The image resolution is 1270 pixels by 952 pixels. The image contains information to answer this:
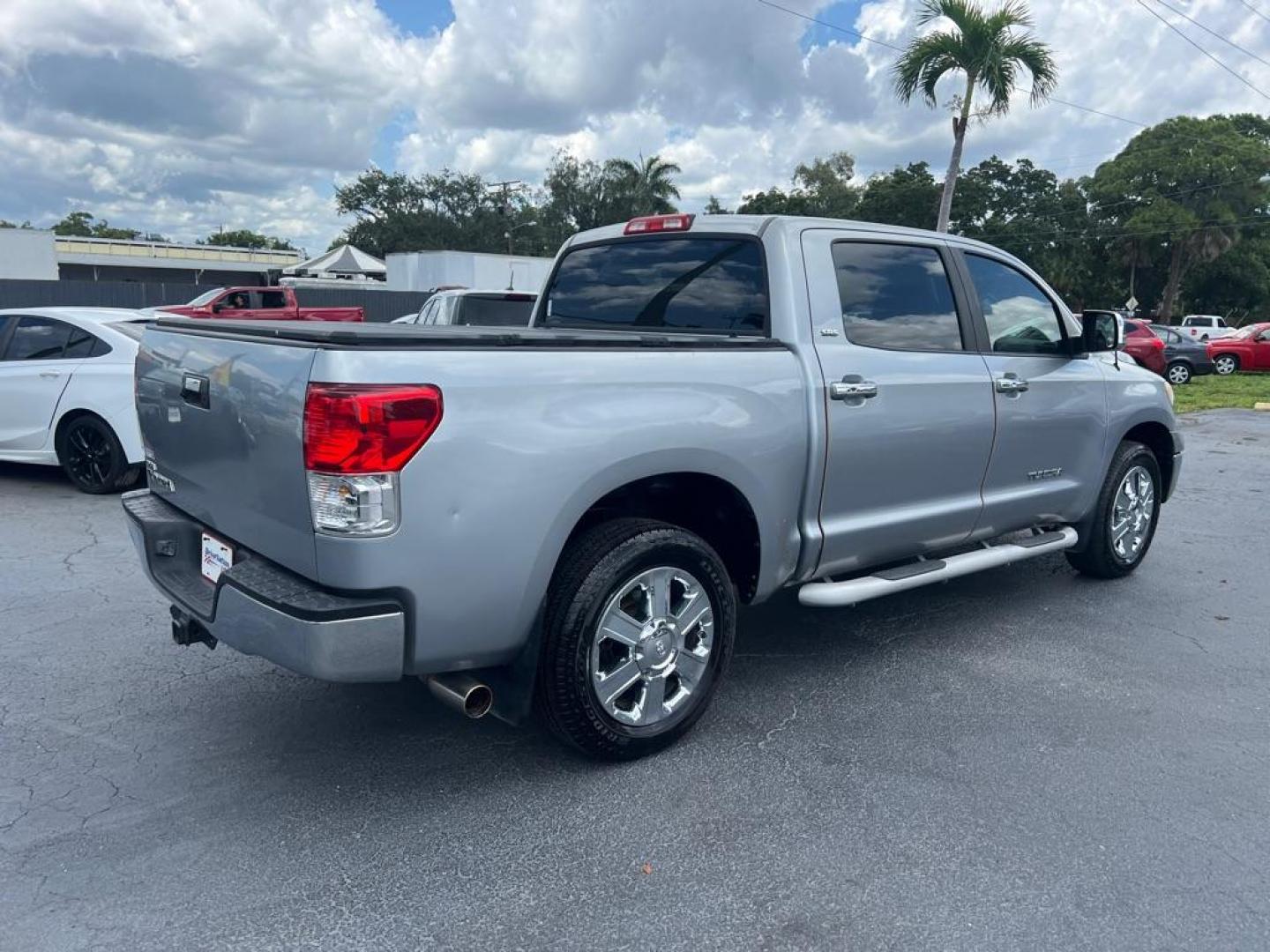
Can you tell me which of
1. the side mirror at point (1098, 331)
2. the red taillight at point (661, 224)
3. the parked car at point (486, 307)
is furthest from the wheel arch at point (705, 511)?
the parked car at point (486, 307)

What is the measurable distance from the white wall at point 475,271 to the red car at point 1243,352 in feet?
59.9

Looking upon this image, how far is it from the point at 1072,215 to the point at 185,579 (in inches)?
2172

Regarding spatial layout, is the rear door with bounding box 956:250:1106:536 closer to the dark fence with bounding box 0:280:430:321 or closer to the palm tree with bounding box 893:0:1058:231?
the palm tree with bounding box 893:0:1058:231

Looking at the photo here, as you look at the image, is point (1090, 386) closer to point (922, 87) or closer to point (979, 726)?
point (979, 726)

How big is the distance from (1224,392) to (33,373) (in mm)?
20865

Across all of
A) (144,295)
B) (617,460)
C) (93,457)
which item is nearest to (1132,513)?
(617,460)

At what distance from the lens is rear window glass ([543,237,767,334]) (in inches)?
160

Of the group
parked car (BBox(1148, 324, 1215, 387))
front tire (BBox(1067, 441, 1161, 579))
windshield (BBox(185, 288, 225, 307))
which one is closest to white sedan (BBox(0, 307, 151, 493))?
front tire (BBox(1067, 441, 1161, 579))

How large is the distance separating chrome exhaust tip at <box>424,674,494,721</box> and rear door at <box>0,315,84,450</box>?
6.11m

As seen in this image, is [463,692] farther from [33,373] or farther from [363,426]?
[33,373]

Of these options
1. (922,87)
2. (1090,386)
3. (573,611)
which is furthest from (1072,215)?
(573,611)

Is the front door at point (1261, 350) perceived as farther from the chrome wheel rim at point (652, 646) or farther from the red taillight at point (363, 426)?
the red taillight at point (363, 426)

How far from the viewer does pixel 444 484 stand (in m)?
2.74

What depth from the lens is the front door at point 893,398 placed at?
3.92 m
